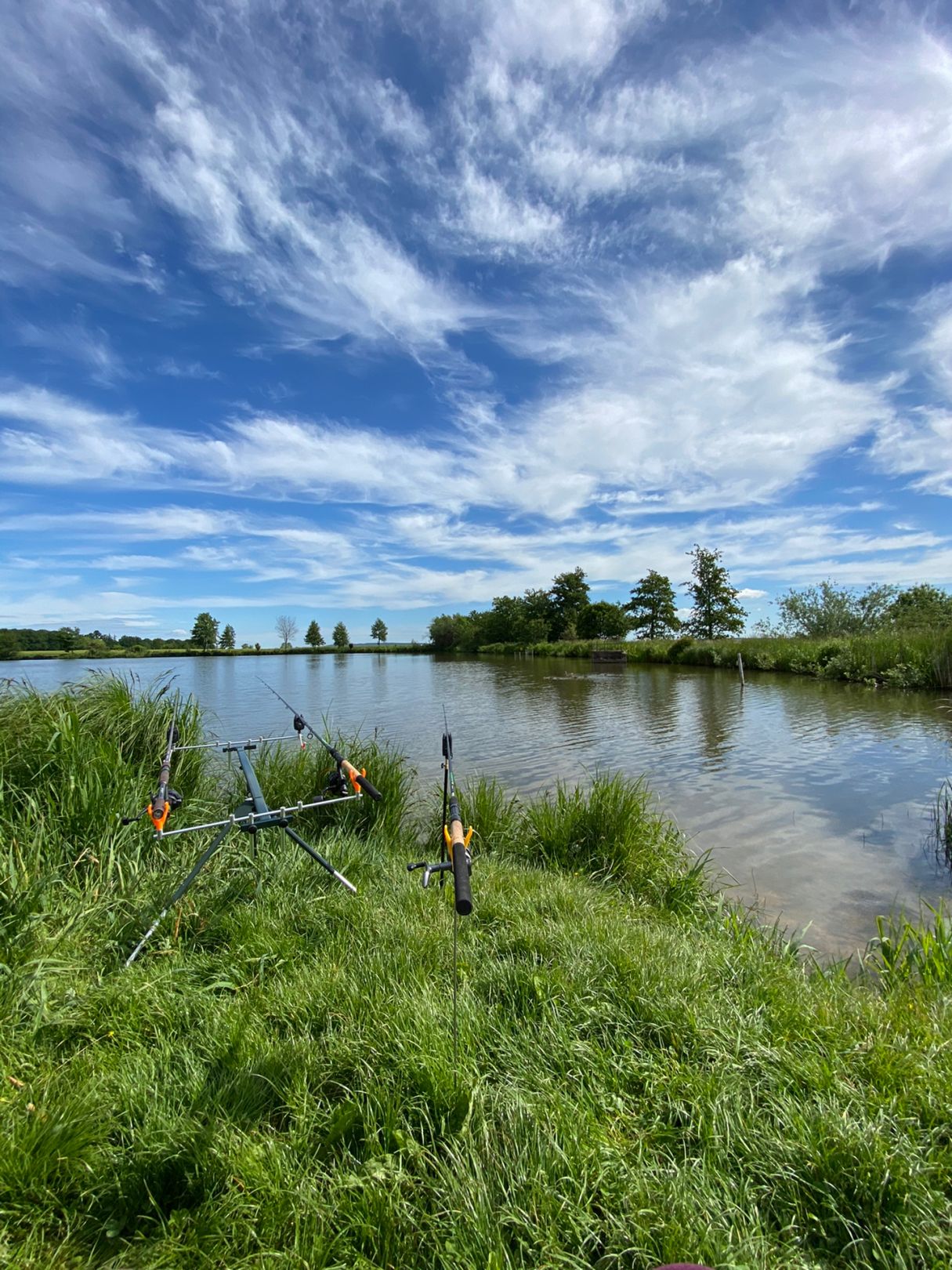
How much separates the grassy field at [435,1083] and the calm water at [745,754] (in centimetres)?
250

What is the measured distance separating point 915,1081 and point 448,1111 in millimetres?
A: 1871

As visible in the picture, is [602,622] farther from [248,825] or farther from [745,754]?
[248,825]

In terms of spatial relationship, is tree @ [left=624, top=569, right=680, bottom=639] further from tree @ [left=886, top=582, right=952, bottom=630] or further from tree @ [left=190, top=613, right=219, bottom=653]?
tree @ [left=190, top=613, right=219, bottom=653]

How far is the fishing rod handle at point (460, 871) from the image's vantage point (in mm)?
1821

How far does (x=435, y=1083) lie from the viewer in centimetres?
227

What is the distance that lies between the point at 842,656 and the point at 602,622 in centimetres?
4638

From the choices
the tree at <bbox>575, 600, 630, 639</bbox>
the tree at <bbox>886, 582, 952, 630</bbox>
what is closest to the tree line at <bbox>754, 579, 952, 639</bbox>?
the tree at <bbox>886, 582, 952, 630</bbox>

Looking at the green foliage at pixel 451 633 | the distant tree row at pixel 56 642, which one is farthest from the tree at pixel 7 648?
the green foliage at pixel 451 633

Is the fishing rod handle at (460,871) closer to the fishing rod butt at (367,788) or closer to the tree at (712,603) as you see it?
the fishing rod butt at (367,788)

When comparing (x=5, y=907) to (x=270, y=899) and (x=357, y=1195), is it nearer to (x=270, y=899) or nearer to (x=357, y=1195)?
(x=270, y=899)

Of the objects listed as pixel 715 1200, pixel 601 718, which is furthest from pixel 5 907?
pixel 601 718

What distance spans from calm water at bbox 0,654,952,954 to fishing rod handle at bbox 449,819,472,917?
14.7 feet

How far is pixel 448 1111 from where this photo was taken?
219 centimetres

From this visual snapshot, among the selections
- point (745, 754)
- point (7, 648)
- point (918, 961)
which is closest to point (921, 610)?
point (745, 754)
